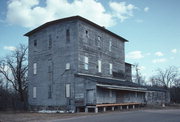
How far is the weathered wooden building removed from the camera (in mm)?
27016

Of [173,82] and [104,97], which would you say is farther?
[173,82]

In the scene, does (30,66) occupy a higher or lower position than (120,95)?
higher

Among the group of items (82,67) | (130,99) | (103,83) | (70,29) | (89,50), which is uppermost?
(70,29)

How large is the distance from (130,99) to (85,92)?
10.8 m

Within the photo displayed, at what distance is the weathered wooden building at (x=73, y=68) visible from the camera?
27016mm

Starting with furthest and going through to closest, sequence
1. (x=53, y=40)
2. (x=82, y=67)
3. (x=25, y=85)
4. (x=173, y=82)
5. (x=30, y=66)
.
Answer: (x=173, y=82) → (x=25, y=85) → (x=30, y=66) → (x=53, y=40) → (x=82, y=67)

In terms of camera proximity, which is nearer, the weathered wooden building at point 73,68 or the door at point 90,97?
the door at point 90,97

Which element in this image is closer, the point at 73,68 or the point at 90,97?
the point at 90,97

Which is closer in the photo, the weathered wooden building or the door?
the door

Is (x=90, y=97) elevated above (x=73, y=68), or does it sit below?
below

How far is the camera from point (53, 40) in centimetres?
3084

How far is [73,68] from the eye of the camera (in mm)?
27922

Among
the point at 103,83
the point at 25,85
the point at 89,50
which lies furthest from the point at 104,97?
the point at 25,85

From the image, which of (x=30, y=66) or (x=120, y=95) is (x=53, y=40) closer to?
(x=30, y=66)
